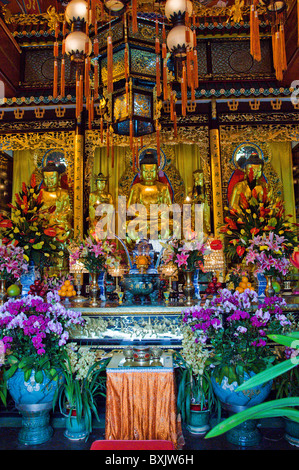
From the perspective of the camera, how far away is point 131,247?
223 inches

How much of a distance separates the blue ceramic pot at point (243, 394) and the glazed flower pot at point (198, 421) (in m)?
0.22

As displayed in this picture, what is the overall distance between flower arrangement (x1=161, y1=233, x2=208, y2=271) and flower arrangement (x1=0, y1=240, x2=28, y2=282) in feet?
4.57

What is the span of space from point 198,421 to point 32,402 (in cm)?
110

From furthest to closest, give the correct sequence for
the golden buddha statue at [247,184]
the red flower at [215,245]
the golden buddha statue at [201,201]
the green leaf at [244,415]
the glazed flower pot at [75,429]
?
the golden buddha statue at [201,201] → the golden buddha statue at [247,184] → the red flower at [215,245] → the glazed flower pot at [75,429] → the green leaf at [244,415]

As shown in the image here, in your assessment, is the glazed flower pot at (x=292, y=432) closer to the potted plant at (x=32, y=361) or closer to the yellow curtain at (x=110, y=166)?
the potted plant at (x=32, y=361)

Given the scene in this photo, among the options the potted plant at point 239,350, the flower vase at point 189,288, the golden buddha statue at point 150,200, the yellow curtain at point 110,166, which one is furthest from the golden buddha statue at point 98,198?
the potted plant at point 239,350

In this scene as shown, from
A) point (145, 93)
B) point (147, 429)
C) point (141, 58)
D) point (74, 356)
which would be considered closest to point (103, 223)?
point (145, 93)

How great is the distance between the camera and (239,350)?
2344 mm

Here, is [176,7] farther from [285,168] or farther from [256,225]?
[285,168]

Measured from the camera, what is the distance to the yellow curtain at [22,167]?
20.0 ft

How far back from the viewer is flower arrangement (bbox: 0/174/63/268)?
365 centimetres

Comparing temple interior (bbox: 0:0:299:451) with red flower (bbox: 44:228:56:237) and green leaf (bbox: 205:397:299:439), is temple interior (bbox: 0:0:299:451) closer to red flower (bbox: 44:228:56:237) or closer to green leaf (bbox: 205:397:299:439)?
red flower (bbox: 44:228:56:237)

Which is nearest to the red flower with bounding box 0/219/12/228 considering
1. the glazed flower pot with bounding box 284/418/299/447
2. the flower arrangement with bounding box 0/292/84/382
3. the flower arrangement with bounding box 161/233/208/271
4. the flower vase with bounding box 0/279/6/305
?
the flower vase with bounding box 0/279/6/305

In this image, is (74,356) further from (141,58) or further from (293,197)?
(293,197)
